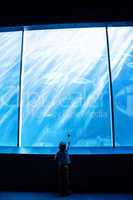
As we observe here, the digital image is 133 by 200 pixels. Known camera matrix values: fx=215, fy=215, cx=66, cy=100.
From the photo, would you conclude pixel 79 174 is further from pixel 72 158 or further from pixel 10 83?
pixel 10 83

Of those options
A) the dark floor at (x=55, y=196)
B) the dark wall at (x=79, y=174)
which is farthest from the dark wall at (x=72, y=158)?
the dark floor at (x=55, y=196)

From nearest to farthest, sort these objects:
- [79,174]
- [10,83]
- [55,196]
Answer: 1. [55,196]
2. [79,174]
3. [10,83]

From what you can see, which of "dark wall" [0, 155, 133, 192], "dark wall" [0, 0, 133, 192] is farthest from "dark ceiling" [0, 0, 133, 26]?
"dark wall" [0, 155, 133, 192]

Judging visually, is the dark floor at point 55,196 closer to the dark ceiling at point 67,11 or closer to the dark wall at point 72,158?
the dark wall at point 72,158

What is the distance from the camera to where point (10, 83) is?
5883 mm

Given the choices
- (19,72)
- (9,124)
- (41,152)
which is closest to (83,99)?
(9,124)

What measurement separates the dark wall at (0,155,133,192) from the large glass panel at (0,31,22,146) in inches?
32.5

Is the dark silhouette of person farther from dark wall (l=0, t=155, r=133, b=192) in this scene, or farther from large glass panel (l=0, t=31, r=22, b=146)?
large glass panel (l=0, t=31, r=22, b=146)

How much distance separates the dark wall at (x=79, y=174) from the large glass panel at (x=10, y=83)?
0.83 m

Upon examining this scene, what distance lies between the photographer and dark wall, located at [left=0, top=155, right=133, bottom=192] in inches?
145

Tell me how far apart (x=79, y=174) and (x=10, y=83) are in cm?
329

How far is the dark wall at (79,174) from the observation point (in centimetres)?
368

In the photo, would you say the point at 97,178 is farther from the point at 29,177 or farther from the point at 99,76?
the point at 99,76

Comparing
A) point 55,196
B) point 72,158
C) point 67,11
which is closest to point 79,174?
point 72,158
